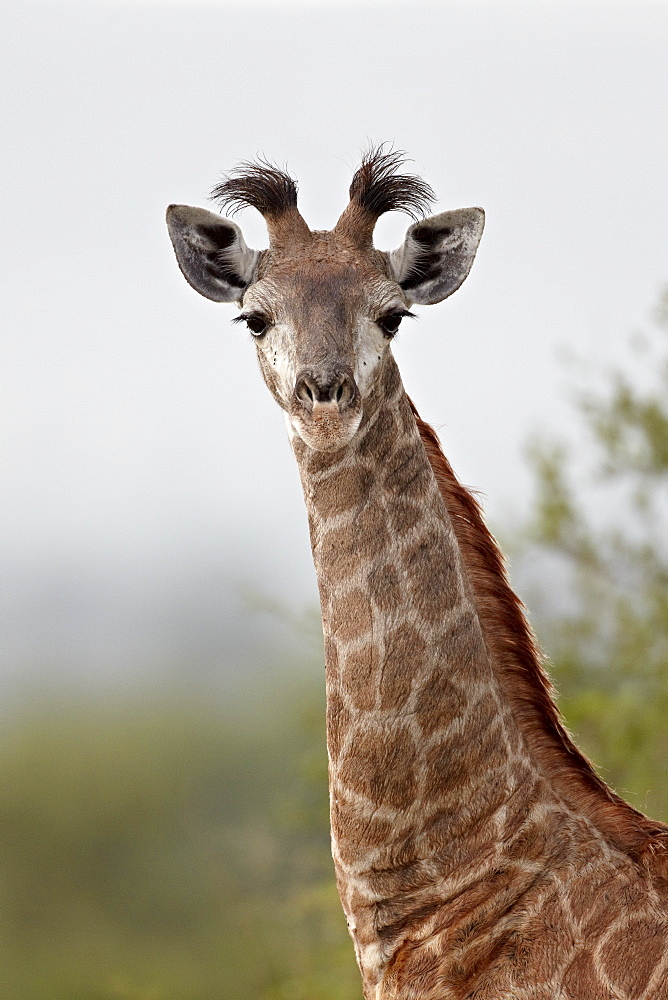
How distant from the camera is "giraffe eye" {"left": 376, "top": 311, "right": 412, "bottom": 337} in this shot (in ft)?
13.5

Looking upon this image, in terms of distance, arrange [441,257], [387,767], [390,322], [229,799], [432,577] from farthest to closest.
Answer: [229,799], [441,257], [390,322], [432,577], [387,767]

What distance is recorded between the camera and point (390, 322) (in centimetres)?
416

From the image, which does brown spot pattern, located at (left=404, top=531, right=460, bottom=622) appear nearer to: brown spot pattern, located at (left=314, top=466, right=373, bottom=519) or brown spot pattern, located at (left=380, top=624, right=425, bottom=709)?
brown spot pattern, located at (left=380, top=624, right=425, bottom=709)

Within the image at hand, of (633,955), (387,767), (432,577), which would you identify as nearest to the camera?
(633,955)

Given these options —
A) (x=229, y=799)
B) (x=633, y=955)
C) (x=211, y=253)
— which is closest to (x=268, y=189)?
(x=211, y=253)

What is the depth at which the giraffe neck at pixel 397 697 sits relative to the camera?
3867 mm

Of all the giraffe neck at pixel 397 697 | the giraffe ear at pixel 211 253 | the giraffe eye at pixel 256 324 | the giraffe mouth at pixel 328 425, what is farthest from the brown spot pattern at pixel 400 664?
the giraffe ear at pixel 211 253

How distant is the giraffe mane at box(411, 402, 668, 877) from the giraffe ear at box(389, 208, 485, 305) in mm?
518

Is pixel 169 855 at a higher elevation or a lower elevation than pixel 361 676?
higher

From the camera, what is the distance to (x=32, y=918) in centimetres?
1614

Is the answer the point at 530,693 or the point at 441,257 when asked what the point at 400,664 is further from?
the point at 441,257

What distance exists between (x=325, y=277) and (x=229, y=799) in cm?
1198

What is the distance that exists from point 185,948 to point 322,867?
431cm

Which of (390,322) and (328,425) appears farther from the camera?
(390,322)
